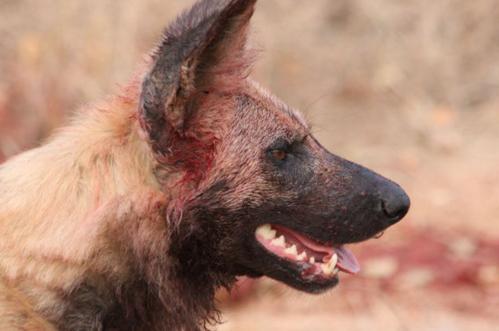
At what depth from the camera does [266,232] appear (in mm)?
3711

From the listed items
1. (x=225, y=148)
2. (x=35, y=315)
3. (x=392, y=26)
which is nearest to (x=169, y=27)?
(x=225, y=148)

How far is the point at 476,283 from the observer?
7.58 metres

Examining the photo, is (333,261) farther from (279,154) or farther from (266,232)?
(279,154)

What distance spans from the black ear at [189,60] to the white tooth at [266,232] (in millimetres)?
470

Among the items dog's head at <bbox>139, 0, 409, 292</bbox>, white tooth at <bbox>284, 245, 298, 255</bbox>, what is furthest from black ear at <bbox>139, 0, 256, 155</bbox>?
white tooth at <bbox>284, 245, 298, 255</bbox>

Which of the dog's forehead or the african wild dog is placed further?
the dog's forehead

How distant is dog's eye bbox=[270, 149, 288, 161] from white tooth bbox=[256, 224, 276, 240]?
0.25 meters

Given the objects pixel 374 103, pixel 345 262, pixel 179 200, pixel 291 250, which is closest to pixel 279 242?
pixel 291 250

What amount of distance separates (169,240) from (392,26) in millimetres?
8099

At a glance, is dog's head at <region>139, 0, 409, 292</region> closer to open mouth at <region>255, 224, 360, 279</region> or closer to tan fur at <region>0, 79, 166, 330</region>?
open mouth at <region>255, 224, 360, 279</region>

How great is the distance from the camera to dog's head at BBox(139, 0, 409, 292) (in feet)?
11.4

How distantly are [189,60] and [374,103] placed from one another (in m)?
7.77

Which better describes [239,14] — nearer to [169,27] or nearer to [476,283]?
[169,27]

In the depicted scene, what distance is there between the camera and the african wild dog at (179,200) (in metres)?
3.44
